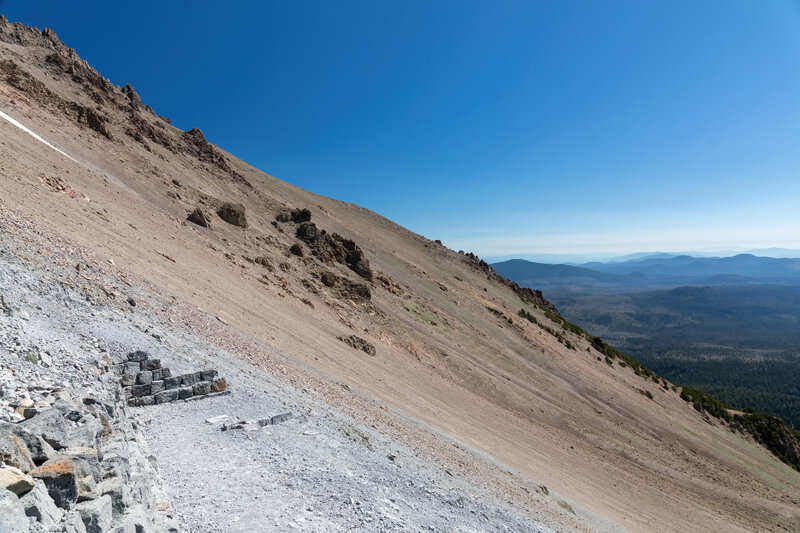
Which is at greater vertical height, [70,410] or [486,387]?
[70,410]

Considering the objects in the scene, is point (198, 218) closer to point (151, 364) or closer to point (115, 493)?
point (151, 364)

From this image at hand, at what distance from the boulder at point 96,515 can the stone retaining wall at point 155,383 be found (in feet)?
16.5

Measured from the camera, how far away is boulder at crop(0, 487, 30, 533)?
3346 mm

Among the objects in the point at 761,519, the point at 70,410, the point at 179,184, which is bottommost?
the point at 761,519

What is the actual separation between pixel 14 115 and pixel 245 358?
25.5 m

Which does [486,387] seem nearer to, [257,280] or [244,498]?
[257,280]

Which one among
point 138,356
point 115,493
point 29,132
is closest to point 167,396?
point 138,356

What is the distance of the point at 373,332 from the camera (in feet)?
91.6

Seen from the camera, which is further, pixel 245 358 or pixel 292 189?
pixel 292 189

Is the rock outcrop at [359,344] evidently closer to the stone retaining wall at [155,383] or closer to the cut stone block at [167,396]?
the stone retaining wall at [155,383]

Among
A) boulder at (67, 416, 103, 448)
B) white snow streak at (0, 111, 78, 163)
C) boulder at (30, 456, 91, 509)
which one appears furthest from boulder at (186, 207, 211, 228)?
boulder at (30, 456, 91, 509)

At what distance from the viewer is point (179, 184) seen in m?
32.7

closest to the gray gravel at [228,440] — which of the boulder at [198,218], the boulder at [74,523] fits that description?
the boulder at [74,523]

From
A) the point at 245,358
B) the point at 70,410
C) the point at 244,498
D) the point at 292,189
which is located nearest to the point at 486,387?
the point at 245,358
